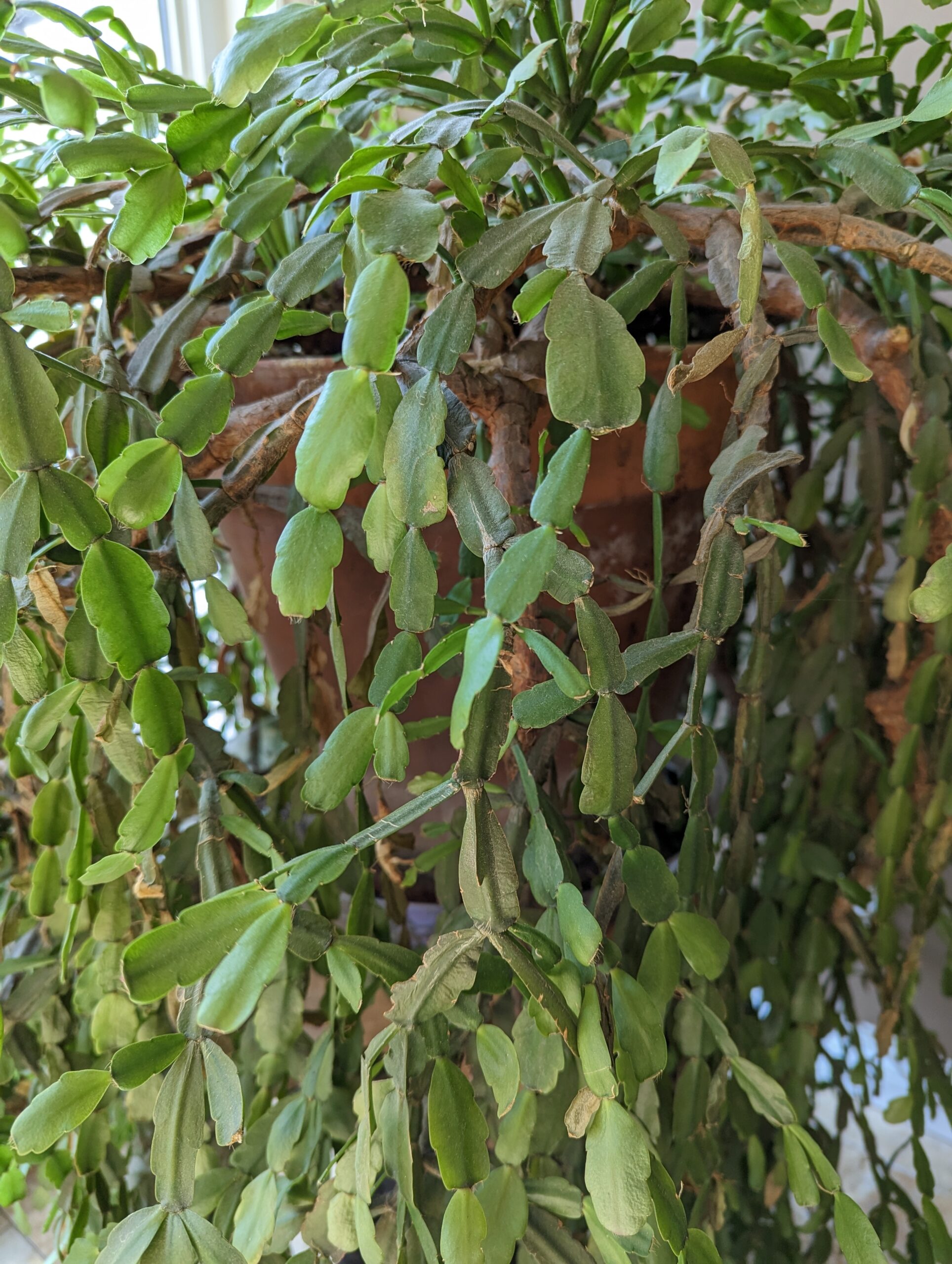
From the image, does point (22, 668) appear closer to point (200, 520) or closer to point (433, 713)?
point (200, 520)

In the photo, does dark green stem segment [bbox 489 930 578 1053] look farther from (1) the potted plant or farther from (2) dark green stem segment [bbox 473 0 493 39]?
(2) dark green stem segment [bbox 473 0 493 39]

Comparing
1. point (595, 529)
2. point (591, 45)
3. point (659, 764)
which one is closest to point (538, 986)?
point (659, 764)

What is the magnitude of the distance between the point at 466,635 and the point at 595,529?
31cm

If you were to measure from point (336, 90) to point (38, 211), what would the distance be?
259mm

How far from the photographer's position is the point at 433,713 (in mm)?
681

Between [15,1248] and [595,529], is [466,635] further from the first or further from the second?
[15,1248]

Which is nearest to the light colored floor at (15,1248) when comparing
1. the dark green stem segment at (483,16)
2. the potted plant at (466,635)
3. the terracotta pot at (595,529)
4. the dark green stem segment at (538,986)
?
the potted plant at (466,635)

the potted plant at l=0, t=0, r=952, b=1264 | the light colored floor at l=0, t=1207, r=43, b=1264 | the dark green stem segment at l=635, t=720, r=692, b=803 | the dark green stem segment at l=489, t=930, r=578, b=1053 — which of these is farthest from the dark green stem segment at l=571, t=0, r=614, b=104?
the light colored floor at l=0, t=1207, r=43, b=1264

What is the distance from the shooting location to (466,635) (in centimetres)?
36

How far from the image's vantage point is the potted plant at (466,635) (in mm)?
358

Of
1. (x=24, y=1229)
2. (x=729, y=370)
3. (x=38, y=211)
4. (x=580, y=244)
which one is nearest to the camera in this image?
(x=580, y=244)

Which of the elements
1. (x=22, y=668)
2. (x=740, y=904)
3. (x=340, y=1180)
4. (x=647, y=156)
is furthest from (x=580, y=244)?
(x=740, y=904)

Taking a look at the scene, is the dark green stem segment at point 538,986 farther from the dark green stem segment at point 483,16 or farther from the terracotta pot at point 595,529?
the dark green stem segment at point 483,16

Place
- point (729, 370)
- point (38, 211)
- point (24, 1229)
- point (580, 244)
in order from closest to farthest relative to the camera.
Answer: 1. point (580, 244)
2. point (38, 211)
3. point (729, 370)
4. point (24, 1229)
